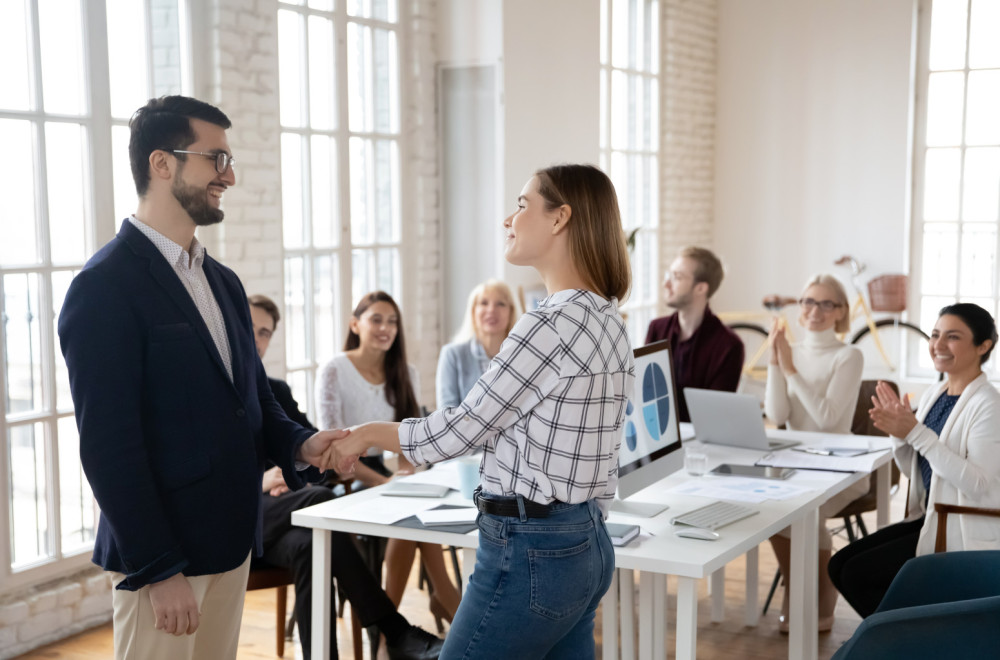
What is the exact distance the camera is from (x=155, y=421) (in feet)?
6.52

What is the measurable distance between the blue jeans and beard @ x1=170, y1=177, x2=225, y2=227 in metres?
0.79

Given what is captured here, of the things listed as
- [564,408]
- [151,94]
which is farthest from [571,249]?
[151,94]

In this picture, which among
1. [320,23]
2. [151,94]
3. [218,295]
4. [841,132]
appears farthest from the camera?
[841,132]

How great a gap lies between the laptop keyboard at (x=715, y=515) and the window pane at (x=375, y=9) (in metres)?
3.61

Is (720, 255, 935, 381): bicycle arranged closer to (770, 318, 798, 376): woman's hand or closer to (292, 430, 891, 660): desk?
(770, 318, 798, 376): woman's hand

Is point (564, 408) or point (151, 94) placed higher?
point (151, 94)

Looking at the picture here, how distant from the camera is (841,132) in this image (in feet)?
27.9

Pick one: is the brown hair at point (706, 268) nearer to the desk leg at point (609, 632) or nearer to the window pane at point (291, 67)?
the desk leg at point (609, 632)

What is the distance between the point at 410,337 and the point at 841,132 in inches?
170

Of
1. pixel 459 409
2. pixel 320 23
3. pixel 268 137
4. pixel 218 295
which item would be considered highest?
pixel 320 23

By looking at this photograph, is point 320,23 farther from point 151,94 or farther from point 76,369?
point 76,369

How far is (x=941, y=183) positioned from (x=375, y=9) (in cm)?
461

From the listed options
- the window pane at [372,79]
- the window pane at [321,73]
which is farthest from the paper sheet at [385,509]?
the window pane at [372,79]

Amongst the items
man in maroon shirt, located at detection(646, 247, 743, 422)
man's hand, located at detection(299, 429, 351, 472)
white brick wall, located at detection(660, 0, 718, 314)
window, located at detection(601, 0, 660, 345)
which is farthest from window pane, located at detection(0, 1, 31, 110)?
white brick wall, located at detection(660, 0, 718, 314)
